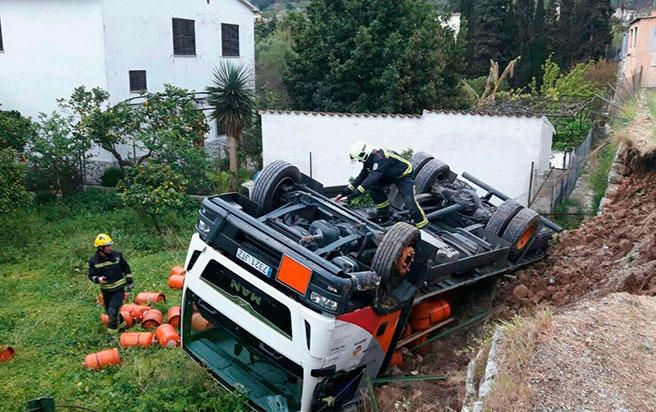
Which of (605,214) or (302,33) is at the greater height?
(302,33)

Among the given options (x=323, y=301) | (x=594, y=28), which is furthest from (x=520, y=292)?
(x=594, y=28)

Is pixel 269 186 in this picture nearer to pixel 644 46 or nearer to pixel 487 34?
pixel 644 46

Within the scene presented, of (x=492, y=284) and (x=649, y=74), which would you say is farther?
(x=649, y=74)

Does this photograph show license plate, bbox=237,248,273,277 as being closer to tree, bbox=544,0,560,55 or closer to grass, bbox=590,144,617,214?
grass, bbox=590,144,617,214

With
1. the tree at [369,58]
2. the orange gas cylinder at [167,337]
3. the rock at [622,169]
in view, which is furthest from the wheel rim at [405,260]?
the tree at [369,58]

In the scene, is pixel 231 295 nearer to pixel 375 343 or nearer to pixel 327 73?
pixel 375 343

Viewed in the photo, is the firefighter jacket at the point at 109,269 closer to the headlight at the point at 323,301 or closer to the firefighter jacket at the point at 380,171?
the firefighter jacket at the point at 380,171

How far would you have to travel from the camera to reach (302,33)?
2041 cm

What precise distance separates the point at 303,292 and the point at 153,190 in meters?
8.84

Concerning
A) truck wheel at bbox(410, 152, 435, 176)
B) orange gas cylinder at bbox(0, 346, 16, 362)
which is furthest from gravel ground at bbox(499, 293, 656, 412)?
orange gas cylinder at bbox(0, 346, 16, 362)

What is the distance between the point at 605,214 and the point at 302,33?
13488mm

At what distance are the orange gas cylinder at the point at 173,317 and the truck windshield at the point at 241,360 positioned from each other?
6.10ft

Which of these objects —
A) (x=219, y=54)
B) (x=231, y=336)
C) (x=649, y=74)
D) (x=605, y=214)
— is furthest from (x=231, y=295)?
(x=649, y=74)

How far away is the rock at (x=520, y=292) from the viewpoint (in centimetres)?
736
